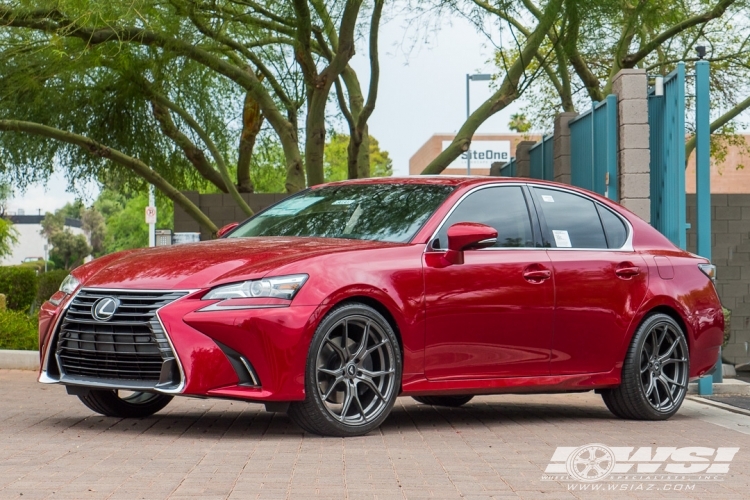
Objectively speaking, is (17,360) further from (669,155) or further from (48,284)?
(48,284)

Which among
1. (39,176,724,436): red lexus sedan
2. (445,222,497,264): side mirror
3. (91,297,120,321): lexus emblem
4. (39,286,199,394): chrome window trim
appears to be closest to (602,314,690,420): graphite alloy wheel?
(39,176,724,436): red lexus sedan

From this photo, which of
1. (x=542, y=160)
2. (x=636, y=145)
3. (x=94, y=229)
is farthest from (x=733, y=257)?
(x=94, y=229)

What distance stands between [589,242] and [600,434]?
5.28ft

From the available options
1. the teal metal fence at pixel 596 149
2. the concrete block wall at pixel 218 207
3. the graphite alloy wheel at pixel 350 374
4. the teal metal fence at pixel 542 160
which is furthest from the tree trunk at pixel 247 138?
the graphite alloy wheel at pixel 350 374

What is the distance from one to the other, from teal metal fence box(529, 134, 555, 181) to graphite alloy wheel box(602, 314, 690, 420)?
23.2ft

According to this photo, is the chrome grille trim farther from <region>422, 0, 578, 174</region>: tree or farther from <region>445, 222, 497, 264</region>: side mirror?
<region>422, 0, 578, 174</region>: tree

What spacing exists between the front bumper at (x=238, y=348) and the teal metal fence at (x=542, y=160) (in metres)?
9.76

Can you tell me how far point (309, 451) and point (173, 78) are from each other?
11.6 metres

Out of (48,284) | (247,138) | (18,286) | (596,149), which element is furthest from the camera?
(18,286)

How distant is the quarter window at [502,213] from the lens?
8438 mm

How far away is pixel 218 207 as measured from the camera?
71.5 ft

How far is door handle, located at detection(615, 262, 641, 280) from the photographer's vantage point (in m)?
9.09

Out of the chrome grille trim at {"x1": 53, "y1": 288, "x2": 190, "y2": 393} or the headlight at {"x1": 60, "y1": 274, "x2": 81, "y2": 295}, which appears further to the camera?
the headlight at {"x1": 60, "y1": 274, "x2": 81, "y2": 295}

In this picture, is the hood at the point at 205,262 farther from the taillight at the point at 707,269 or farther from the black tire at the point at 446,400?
the taillight at the point at 707,269
